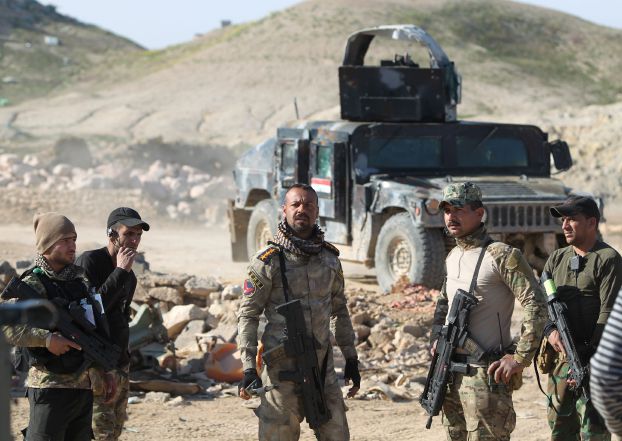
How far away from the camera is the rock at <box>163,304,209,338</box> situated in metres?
10.1

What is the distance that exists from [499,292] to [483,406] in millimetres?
502

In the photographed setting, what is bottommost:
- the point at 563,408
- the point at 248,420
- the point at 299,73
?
the point at 248,420

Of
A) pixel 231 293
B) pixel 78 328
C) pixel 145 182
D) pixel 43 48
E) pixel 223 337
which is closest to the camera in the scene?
pixel 78 328

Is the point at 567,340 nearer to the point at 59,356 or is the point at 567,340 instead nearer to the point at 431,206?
the point at 59,356

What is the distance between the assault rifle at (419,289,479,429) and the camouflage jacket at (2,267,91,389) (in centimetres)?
152

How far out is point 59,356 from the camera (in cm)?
499

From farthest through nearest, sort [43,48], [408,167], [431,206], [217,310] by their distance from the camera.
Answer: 1. [43,48]
2. [408,167]
3. [431,206]
4. [217,310]

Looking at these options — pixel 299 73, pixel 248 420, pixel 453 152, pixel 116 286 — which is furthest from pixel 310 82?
pixel 116 286

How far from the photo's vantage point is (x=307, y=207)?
16.9ft

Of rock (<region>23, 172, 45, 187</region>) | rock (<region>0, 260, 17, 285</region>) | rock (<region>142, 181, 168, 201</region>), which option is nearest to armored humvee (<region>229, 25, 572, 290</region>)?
rock (<region>0, 260, 17, 285</region>)

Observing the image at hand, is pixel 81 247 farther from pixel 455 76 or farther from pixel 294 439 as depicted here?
pixel 294 439

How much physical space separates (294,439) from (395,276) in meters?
7.04

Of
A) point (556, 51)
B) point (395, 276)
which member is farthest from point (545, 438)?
point (556, 51)

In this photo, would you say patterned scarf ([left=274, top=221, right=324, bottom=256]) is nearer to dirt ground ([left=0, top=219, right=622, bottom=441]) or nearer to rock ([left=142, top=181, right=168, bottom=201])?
dirt ground ([left=0, top=219, right=622, bottom=441])
